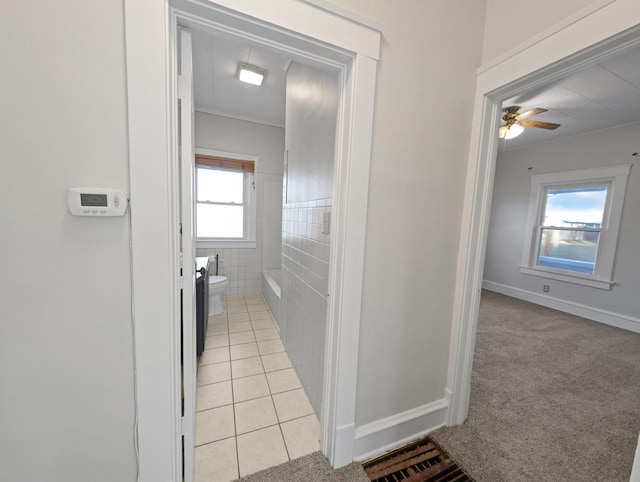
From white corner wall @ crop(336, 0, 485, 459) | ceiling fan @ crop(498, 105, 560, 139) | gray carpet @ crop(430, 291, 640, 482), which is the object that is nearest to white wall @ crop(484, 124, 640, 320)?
gray carpet @ crop(430, 291, 640, 482)

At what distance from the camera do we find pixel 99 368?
90cm

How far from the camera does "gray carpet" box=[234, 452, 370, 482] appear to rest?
4.10 feet

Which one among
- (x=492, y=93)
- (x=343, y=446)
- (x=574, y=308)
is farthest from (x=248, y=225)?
(x=574, y=308)

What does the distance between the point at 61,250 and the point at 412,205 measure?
143 cm

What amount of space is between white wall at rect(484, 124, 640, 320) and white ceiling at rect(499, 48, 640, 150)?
249 mm

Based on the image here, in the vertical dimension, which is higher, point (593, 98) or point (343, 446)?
point (593, 98)

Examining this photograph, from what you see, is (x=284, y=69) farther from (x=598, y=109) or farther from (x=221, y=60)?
(x=598, y=109)

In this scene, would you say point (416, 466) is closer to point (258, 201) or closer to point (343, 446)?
point (343, 446)

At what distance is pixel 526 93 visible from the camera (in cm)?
257

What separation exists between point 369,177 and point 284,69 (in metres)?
1.99

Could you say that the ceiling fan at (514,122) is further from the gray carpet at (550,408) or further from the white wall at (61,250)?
the white wall at (61,250)

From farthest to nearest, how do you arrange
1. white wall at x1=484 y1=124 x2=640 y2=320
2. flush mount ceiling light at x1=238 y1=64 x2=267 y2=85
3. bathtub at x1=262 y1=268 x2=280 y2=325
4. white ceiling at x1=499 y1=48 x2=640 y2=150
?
white wall at x1=484 y1=124 x2=640 y2=320
bathtub at x1=262 y1=268 x2=280 y2=325
flush mount ceiling light at x1=238 y1=64 x2=267 y2=85
white ceiling at x1=499 y1=48 x2=640 y2=150

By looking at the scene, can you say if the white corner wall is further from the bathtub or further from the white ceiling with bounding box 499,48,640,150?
the bathtub

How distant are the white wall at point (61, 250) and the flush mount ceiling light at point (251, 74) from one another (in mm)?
1934
